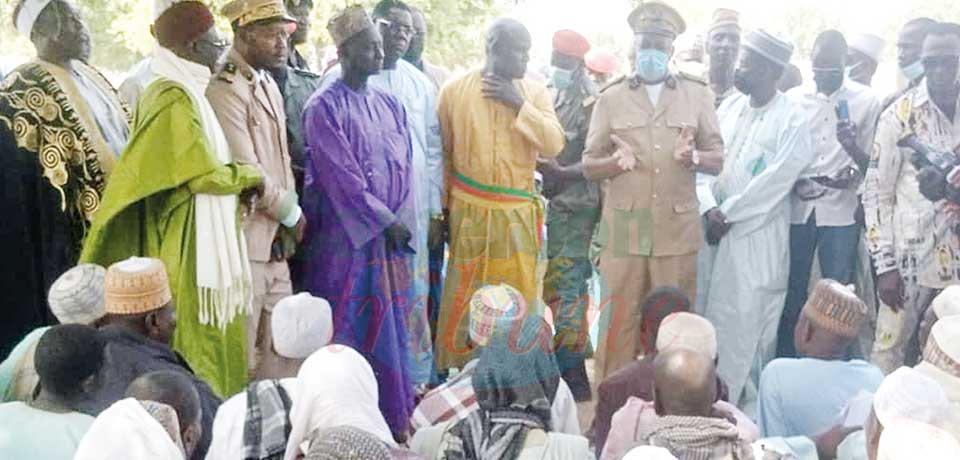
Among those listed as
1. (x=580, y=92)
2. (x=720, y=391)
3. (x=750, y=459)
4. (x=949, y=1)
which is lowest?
(x=720, y=391)

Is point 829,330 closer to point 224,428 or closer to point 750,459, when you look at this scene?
point 750,459

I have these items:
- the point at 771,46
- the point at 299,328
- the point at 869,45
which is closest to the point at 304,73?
the point at 299,328

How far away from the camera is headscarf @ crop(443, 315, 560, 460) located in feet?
9.07

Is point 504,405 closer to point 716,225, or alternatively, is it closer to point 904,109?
point 716,225

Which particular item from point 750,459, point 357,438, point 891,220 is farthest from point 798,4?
point 357,438

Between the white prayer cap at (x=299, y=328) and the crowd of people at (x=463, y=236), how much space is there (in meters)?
0.01

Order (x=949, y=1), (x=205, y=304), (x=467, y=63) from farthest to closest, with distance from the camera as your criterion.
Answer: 1. (x=467, y=63)
2. (x=949, y=1)
3. (x=205, y=304)

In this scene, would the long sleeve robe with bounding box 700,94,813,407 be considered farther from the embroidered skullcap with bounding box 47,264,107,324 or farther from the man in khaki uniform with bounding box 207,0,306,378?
the embroidered skullcap with bounding box 47,264,107,324

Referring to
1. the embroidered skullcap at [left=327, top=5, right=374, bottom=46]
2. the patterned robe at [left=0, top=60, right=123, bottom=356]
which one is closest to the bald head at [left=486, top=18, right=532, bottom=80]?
the embroidered skullcap at [left=327, top=5, right=374, bottom=46]

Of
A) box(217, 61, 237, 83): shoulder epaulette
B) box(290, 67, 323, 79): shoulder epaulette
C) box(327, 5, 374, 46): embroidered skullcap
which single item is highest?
box(327, 5, 374, 46): embroidered skullcap

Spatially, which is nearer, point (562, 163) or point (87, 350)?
point (87, 350)

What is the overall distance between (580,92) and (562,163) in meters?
0.49

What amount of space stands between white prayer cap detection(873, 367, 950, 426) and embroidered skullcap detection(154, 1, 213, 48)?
3092 millimetres

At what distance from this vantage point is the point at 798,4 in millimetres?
8844
